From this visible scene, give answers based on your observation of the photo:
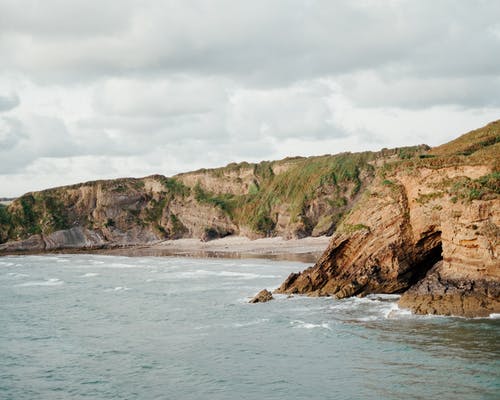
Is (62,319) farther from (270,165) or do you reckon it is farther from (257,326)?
(270,165)

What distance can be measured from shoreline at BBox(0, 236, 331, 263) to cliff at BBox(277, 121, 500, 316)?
22.7 metres

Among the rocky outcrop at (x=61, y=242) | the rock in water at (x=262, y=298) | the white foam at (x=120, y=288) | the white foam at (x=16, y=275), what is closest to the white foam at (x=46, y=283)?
the white foam at (x=16, y=275)

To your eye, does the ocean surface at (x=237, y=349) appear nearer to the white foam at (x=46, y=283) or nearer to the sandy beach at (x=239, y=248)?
the white foam at (x=46, y=283)

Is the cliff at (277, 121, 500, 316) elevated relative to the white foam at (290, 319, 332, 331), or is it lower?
elevated

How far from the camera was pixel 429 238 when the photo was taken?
30.9m

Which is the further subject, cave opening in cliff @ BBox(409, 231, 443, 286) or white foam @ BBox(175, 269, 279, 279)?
white foam @ BBox(175, 269, 279, 279)

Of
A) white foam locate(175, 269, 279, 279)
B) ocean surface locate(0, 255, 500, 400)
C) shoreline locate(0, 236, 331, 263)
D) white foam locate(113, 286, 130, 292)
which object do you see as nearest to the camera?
ocean surface locate(0, 255, 500, 400)

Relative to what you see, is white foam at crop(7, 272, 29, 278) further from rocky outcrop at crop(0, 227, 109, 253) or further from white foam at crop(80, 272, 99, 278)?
rocky outcrop at crop(0, 227, 109, 253)

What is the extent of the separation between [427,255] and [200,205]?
211 ft

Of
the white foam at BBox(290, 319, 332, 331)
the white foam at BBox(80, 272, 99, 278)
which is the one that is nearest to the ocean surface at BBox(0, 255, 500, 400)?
the white foam at BBox(290, 319, 332, 331)

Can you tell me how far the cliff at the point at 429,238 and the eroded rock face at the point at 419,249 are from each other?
5 centimetres

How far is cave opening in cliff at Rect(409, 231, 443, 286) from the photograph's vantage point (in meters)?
30.9

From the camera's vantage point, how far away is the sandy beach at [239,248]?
2589 inches

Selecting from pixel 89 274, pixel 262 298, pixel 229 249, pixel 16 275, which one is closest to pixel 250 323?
pixel 262 298
